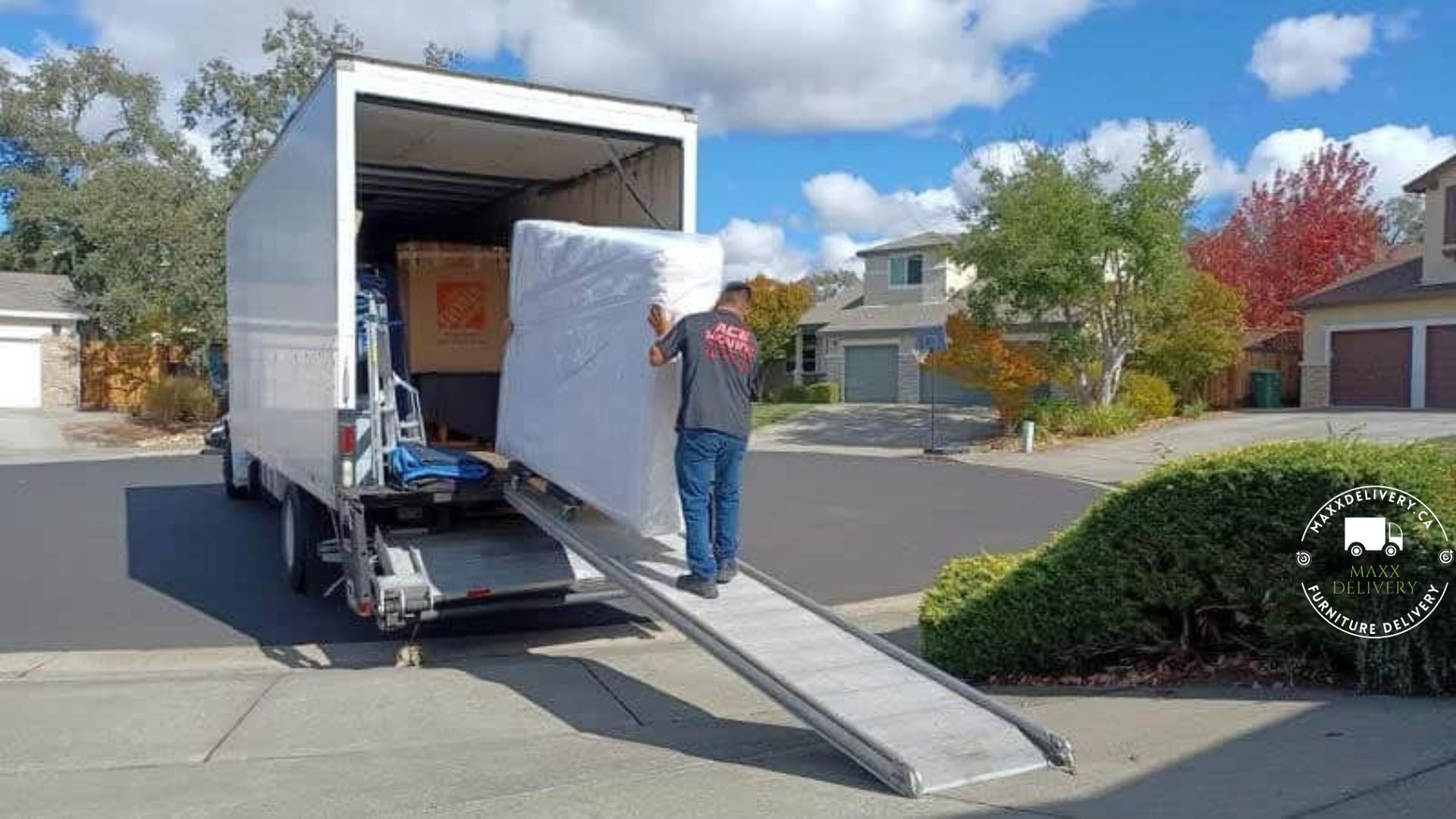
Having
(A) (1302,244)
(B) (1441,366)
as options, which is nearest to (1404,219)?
(A) (1302,244)

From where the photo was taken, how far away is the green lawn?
31.9 metres

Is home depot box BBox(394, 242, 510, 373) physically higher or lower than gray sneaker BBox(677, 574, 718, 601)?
higher

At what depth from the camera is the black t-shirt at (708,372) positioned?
6.07 meters

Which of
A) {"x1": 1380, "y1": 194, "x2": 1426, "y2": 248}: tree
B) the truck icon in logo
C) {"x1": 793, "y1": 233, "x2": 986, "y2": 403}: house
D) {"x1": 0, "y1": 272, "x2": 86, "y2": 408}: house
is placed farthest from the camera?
Result: {"x1": 1380, "y1": 194, "x2": 1426, "y2": 248}: tree

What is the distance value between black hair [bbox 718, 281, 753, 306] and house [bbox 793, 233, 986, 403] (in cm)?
2859

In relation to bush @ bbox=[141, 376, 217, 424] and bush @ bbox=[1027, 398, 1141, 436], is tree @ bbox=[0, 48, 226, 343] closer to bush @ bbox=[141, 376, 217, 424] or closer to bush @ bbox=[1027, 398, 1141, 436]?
bush @ bbox=[141, 376, 217, 424]

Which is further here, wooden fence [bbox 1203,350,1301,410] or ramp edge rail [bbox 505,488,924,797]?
wooden fence [bbox 1203,350,1301,410]

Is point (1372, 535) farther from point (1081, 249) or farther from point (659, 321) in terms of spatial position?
point (1081, 249)

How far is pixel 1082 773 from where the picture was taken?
174 inches

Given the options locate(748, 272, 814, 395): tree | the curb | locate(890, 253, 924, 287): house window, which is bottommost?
the curb

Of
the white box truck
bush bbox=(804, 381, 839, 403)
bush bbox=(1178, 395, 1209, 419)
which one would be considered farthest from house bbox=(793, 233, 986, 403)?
the white box truck

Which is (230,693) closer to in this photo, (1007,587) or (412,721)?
(412,721)

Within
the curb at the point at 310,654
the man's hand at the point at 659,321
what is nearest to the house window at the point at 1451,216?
the curb at the point at 310,654

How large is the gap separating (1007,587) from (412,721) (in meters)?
3.26
